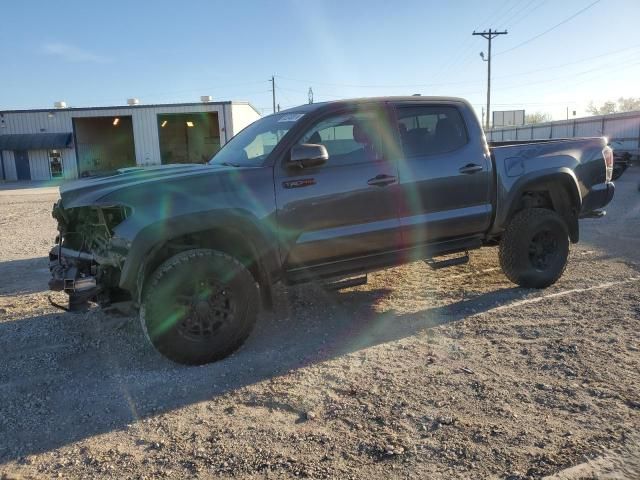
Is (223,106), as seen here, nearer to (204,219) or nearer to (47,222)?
(47,222)

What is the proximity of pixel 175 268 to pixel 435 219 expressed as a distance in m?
2.53

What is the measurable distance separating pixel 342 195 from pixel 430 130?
53.5 inches

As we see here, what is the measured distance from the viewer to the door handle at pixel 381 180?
4715 millimetres

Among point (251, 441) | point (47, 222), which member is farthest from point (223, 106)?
point (251, 441)

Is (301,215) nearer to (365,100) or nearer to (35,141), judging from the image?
(365,100)

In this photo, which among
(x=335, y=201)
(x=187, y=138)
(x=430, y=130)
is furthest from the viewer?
(x=187, y=138)

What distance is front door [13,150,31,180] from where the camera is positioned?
37.6 m

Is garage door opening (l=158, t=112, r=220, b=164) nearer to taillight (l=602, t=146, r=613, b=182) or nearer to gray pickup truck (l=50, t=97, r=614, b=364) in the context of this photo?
taillight (l=602, t=146, r=613, b=182)

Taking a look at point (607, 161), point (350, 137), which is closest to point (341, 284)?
point (350, 137)

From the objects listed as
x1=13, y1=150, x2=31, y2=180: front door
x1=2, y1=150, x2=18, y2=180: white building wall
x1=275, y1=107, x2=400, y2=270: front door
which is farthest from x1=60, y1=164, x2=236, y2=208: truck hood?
x1=2, y1=150, x2=18, y2=180: white building wall

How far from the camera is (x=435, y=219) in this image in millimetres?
5102

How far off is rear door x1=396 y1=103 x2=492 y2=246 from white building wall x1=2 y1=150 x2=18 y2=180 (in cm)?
4006

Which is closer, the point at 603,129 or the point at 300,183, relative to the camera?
the point at 300,183

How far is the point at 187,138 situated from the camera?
44000 millimetres
